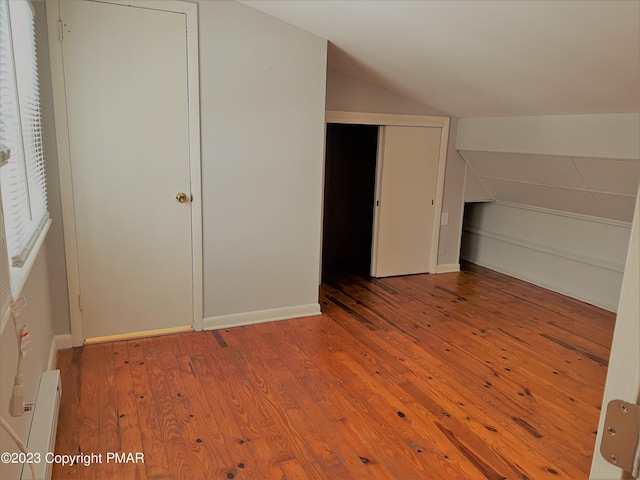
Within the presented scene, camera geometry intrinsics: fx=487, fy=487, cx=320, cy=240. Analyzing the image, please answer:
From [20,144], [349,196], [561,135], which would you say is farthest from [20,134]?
[349,196]

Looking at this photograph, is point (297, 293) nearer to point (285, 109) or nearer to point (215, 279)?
point (215, 279)

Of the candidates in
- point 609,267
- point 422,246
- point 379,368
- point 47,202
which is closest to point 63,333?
point 47,202

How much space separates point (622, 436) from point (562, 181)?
3.82 m

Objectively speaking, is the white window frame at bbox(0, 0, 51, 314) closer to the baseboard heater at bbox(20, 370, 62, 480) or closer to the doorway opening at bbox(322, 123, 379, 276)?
the baseboard heater at bbox(20, 370, 62, 480)

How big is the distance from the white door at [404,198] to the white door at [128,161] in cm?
207

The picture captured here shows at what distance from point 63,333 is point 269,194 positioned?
1.64 meters

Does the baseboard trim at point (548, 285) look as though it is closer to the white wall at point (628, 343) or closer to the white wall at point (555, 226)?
the white wall at point (555, 226)

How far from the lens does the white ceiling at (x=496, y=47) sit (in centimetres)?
227

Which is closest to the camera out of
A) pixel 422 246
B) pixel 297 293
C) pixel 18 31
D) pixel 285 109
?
pixel 18 31

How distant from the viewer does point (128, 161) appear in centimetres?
310

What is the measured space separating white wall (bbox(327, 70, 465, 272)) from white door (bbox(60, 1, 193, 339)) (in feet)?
5.11

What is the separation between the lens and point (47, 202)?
2.97m

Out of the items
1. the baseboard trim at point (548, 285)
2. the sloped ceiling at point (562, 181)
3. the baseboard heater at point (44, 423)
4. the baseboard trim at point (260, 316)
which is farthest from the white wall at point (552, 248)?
the baseboard heater at point (44, 423)

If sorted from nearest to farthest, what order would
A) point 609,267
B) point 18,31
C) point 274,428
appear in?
point 18,31
point 274,428
point 609,267
